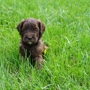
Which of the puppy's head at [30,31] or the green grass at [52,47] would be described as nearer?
the green grass at [52,47]

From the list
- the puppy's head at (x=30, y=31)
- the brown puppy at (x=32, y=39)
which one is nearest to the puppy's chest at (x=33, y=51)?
the brown puppy at (x=32, y=39)

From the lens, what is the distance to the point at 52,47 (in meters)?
4.98

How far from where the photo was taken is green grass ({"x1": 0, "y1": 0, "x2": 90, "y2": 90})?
3930 millimetres

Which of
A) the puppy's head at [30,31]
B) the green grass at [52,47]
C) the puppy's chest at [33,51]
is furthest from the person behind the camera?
the puppy's chest at [33,51]

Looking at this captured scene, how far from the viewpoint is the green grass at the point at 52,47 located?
393 centimetres

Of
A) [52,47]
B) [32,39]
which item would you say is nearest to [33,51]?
[32,39]

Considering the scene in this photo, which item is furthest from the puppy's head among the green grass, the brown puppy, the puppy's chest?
the green grass

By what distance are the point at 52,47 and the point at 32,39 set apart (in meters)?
0.79

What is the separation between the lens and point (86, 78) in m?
4.02

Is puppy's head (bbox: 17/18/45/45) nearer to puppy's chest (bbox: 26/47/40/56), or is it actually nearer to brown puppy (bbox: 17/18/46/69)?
brown puppy (bbox: 17/18/46/69)

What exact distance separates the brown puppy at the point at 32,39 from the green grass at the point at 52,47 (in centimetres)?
17

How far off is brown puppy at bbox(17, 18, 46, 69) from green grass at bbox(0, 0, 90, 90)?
17 centimetres

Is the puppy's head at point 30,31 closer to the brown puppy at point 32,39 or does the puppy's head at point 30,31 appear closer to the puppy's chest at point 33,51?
the brown puppy at point 32,39

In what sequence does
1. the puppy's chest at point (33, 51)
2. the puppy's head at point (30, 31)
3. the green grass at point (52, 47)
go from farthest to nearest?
the puppy's chest at point (33, 51) → the puppy's head at point (30, 31) → the green grass at point (52, 47)
